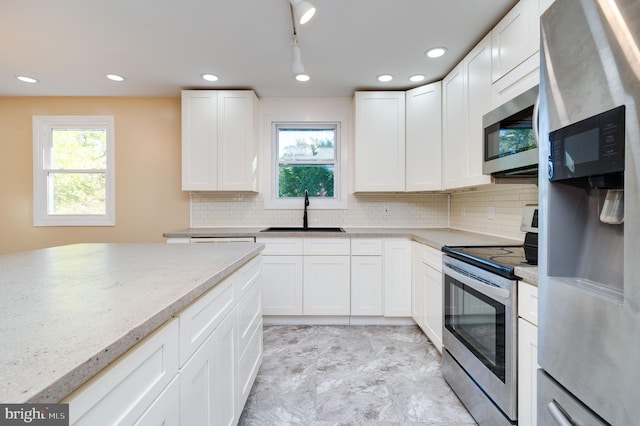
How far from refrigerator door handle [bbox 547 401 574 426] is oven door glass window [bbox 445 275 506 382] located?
0.47 meters

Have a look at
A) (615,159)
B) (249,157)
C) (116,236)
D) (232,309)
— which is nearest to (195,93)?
(249,157)

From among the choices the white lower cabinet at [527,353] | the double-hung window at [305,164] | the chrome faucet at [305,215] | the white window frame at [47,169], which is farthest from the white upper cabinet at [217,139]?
the white lower cabinet at [527,353]

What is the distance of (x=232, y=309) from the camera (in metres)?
1.35

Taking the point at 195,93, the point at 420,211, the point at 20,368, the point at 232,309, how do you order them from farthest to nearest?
the point at 420,211 < the point at 195,93 < the point at 232,309 < the point at 20,368

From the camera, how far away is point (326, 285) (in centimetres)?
282

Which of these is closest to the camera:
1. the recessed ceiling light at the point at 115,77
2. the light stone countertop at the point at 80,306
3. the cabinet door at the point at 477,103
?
the light stone countertop at the point at 80,306

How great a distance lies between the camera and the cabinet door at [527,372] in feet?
3.93

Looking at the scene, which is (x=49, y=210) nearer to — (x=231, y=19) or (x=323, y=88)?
(x=231, y=19)

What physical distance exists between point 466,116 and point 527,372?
5.95 ft

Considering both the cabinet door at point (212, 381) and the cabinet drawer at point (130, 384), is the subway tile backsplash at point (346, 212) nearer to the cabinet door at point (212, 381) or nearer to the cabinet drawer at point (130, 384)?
the cabinet door at point (212, 381)

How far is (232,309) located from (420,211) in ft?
8.39

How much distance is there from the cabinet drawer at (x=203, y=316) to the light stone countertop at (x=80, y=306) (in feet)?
0.19

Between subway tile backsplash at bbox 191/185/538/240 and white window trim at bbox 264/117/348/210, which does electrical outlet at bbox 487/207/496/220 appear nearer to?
subway tile backsplash at bbox 191/185/538/240

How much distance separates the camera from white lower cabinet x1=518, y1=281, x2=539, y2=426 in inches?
47.2
